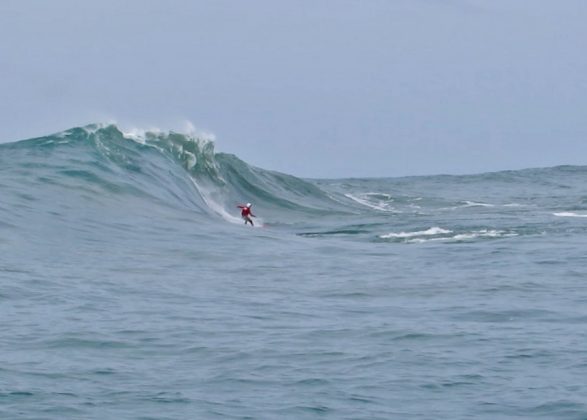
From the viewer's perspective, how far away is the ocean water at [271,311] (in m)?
9.59

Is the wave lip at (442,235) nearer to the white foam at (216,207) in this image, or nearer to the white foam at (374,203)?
the white foam at (216,207)

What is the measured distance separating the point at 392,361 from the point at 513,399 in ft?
4.71

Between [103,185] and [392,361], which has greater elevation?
[103,185]

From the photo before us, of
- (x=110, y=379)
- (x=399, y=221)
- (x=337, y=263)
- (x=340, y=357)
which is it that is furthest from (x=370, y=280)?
(x=399, y=221)

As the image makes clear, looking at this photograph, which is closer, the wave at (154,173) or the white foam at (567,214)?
the wave at (154,173)

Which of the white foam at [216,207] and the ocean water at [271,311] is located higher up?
the white foam at [216,207]

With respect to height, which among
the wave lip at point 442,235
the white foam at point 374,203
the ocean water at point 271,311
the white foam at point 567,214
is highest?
the white foam at point 374,203

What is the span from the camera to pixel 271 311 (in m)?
13.4

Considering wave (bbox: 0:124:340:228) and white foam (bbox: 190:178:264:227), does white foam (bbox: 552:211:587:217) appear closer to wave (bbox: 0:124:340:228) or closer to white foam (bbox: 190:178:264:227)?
wave (bbox: 0:124:340:228)

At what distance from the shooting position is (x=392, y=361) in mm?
10766

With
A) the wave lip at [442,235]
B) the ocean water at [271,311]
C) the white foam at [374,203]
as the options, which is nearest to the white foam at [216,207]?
the ocean water at [271,311]

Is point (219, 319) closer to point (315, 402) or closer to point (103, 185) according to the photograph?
point (315, 402)

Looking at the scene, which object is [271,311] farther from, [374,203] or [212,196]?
[374,203]

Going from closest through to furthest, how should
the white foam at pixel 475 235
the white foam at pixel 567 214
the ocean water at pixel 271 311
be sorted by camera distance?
1. the ocean water at pixel 271 311
2. the white foam at pixel 475 235
3. the white foam at pixel 567 214
